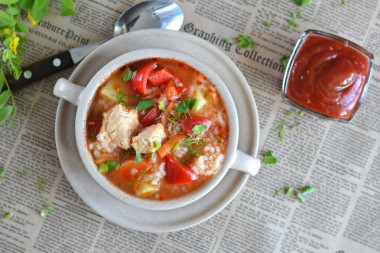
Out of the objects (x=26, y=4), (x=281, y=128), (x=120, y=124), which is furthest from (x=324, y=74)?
(x=26, y=4)

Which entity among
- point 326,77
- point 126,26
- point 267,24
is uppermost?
point 267,24

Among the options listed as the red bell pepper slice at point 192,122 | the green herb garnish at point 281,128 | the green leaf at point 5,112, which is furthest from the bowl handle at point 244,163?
the green leaf at point 5,112

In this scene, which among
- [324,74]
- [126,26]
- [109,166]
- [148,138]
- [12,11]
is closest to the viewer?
[148,138]

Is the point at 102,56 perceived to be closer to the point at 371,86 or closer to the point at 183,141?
the point at 183,141


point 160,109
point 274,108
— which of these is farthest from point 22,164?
point 274,108

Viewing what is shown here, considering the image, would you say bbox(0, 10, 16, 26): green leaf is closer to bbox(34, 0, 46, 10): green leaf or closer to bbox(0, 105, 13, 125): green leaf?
bbox(34, 0, 46, 10): green leaf

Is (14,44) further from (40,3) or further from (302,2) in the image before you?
(302,2)

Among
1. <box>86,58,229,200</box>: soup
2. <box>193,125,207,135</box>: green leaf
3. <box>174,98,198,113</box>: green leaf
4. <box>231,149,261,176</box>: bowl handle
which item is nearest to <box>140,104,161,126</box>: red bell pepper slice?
<box>86,58,229,200</box>: soup
